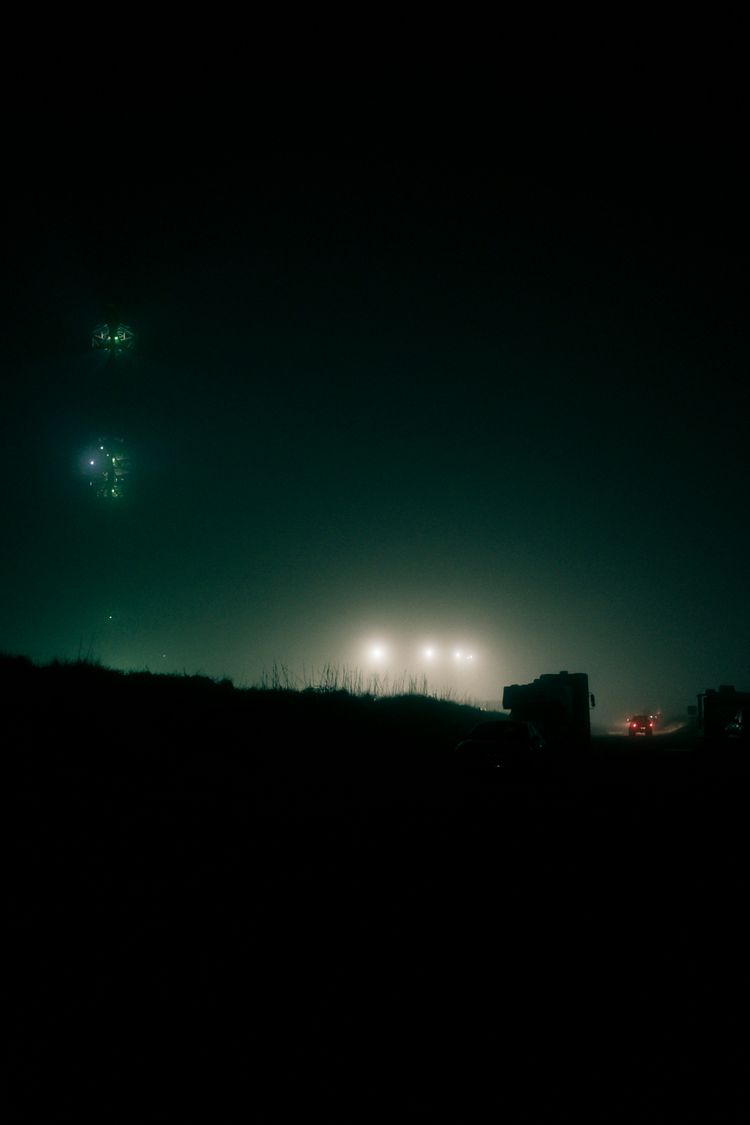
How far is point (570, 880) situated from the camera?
717cm

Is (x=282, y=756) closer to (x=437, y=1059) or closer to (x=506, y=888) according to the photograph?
(x=506, y=888)

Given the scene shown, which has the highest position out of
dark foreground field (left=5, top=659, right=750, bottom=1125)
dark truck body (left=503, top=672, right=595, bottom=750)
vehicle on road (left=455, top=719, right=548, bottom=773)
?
dark truck body (left=503, top=672, right=595, bottom=750)

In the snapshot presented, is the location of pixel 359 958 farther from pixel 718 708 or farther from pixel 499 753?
pixel 718 708

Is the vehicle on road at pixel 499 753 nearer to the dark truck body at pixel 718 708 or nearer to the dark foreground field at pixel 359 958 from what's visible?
the dark foreground field at pixel 359 958

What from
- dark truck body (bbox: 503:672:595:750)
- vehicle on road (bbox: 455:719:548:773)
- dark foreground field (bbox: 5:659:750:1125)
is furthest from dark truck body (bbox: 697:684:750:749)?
dark foreground field (bbox: 5:659:750:1125)

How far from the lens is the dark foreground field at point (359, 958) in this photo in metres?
3.50

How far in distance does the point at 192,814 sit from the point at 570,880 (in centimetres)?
479

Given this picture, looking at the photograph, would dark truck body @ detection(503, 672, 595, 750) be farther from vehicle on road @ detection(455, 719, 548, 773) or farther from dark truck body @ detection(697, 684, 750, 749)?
vehicle on road @ detection(455, 719, 548, 773)

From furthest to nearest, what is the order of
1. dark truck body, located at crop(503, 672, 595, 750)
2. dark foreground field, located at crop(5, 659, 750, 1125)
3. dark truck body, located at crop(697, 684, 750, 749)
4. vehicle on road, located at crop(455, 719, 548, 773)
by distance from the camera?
1. dark truck body, located at crop(697, 684, 750, 749)
2. dark truck body, located at crop(503, 672, 595, 750)
3. vehicle on road, located at crop(455, 719, 548, 773)
4. dark foreground field, located at crop(5, 659, 750, 1125)

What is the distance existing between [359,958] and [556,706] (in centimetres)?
2768

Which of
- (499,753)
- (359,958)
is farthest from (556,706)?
(359,958)

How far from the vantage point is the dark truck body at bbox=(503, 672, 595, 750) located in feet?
103

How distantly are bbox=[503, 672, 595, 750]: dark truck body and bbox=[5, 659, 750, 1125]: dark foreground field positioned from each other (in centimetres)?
1965

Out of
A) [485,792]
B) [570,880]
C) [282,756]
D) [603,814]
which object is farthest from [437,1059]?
[282,756]
